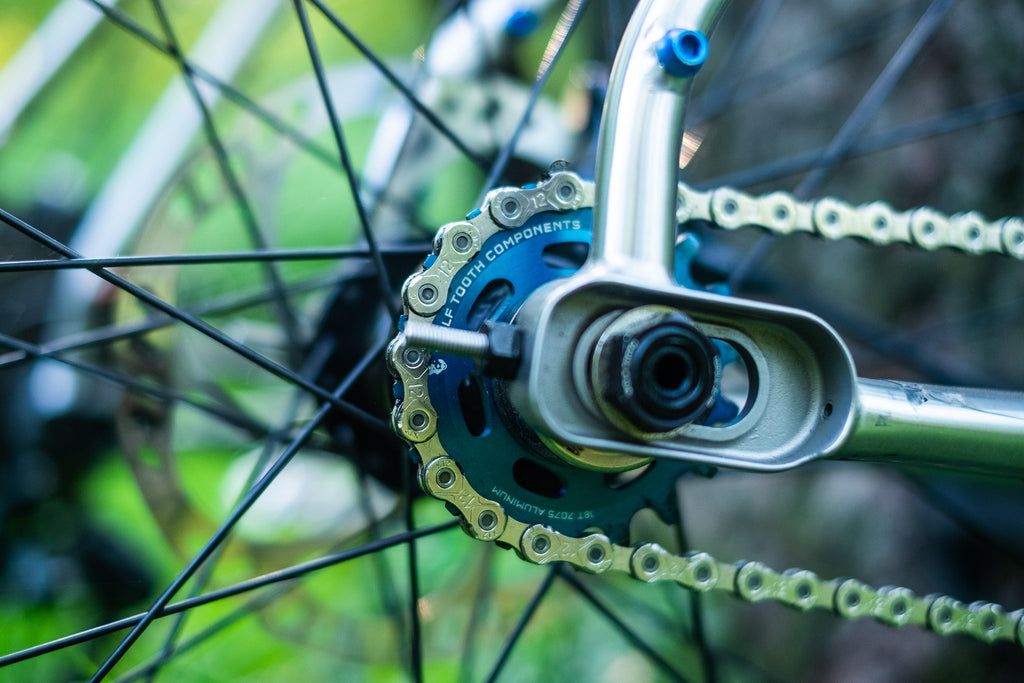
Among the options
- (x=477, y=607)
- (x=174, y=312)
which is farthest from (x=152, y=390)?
(x=477, y=607)

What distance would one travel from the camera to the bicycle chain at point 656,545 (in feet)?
1.49

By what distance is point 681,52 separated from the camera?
0.44m

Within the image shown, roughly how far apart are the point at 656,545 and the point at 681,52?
0.28 meters

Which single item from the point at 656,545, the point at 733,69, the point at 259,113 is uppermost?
the point at 733,69

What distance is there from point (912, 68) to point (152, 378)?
981 mm

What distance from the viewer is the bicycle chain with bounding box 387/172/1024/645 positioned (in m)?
0.45

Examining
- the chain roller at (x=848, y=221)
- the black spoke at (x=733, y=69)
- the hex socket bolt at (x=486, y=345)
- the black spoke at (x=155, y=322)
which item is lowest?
the hex socket bolt at (x=486, y=345)

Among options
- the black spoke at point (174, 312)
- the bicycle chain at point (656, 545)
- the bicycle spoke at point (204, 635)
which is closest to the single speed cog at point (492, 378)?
the bicycle chain at point (656, 545)

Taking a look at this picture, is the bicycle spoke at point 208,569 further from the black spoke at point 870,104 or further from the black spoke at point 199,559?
the black spoke at point 870,104

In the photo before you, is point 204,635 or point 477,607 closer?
point 204,635

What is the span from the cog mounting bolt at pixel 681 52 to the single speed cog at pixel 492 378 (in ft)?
0.29

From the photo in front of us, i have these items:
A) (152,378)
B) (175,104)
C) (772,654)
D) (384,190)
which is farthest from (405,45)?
(772,654)

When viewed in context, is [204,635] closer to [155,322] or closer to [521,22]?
[155,322]

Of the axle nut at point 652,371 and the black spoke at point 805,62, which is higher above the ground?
the black spoke at point 805,62
